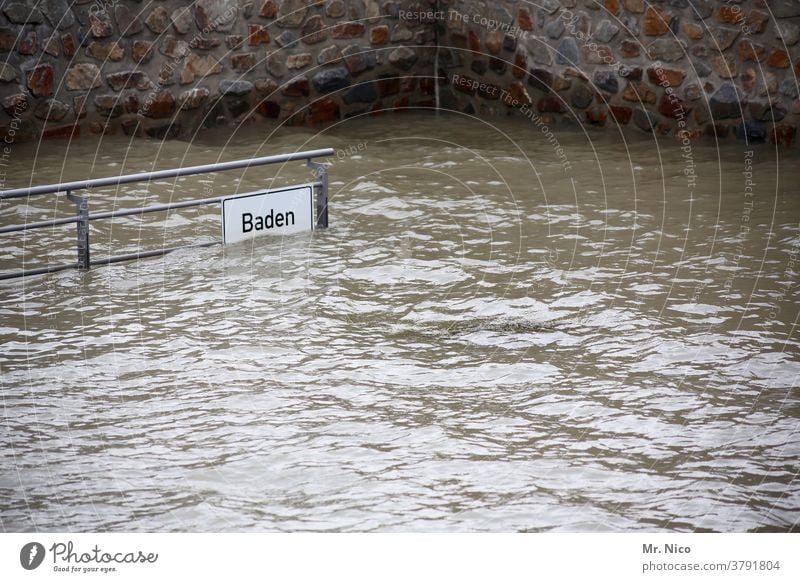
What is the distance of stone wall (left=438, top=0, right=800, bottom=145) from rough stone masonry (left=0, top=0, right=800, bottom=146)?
0.01 metres

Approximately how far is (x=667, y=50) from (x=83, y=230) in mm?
5139

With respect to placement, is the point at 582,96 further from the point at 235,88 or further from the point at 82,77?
the point at 82,77

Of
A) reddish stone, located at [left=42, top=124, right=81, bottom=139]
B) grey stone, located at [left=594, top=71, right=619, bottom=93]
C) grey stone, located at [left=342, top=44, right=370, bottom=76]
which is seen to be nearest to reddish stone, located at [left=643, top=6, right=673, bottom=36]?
grey stone, located at [left=594, top=71, right=619, bottom=93]

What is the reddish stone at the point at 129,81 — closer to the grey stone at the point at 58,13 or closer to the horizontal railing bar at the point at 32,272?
the grey stone at the point at 58,13

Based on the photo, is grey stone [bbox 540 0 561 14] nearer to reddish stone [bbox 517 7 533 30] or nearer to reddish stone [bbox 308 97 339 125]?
reddish stone [bbox 517 7 533 30]

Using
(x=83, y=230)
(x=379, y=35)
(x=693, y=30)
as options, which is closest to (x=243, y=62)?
(x=379, y=35)

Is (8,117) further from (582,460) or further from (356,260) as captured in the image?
(582,460)

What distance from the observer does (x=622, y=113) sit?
994 cm

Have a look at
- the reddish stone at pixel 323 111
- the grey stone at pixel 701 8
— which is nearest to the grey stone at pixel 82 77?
the reddish stone at pixel 323 111

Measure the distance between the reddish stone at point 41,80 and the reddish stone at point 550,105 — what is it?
4243 mm

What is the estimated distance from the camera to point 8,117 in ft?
30.1

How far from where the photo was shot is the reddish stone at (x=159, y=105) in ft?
31.6
